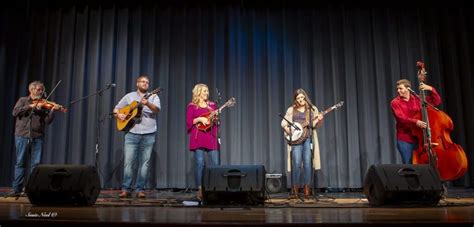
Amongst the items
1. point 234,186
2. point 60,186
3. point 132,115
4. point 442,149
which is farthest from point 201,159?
point 442,149

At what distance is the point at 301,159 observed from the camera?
560 cm

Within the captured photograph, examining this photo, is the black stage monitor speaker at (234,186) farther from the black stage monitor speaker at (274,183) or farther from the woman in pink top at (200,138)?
the black stage monitor speaker at (274,183)

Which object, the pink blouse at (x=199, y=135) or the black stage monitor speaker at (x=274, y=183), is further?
the black stage monitor speaker at (x=274, y=183)

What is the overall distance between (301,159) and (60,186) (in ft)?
10.3

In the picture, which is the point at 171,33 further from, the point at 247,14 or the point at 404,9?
the point at 404,9

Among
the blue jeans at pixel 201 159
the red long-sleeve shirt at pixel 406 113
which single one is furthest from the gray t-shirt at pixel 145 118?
the red long-sleeve shirt at pixel 406 113

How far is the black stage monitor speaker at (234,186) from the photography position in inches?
148

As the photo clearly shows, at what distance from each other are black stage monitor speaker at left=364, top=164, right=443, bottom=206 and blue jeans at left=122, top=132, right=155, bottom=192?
9.45 ft

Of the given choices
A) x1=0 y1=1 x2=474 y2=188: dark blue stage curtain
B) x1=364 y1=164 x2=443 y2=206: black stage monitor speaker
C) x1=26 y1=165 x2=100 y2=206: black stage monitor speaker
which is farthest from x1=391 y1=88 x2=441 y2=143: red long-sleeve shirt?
x1=26 y1=165 x2=100 y2=206: black stage monitor speaker

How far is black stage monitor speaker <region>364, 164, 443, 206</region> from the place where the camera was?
355cm

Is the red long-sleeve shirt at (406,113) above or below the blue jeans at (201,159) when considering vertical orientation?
above

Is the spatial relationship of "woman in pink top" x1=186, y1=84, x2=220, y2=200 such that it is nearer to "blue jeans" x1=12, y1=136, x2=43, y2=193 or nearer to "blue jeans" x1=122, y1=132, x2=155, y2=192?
"blue jeans" x1=122, y1=132, x2=155, y2=192

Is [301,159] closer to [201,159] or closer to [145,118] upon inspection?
[201,159]

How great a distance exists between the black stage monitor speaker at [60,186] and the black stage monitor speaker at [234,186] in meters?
1.06
